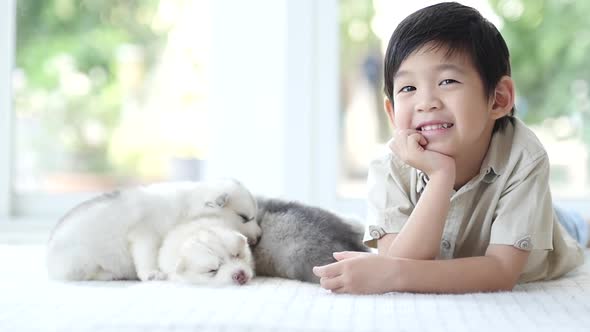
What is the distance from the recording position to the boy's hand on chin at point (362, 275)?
134 centimetres

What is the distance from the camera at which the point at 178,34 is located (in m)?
3.04

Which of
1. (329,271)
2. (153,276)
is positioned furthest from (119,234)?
(329,271)

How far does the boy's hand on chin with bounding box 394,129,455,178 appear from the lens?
143cm

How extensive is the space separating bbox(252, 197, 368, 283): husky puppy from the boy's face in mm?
293

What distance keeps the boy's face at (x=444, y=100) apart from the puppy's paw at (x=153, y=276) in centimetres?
61

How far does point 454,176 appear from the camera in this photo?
143cm

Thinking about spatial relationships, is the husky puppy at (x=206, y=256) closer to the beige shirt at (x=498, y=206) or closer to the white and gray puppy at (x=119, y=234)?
the white and gray puppy at (x=119, y=234)

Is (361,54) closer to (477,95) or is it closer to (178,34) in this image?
(178,34)

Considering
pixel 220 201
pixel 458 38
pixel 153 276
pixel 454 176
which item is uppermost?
pixel 458 38

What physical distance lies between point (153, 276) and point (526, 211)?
781mm

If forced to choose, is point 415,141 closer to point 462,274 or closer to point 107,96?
point 462,274

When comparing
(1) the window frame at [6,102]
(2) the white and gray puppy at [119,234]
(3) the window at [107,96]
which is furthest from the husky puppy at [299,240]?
(1) the window frame at [6,102]

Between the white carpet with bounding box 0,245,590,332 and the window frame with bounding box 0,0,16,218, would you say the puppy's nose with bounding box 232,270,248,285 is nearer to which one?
the white carpet with bounding box 0,245,590,332

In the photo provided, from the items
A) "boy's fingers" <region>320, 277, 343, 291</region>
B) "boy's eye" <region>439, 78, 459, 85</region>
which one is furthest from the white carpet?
"boy's eye" <region>439, 78, 459, 85</region>
